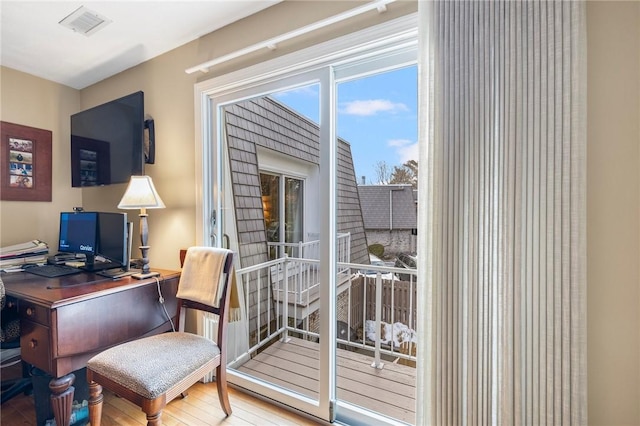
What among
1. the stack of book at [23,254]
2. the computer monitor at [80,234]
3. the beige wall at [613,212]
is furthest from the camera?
the stack of book at [23,254]

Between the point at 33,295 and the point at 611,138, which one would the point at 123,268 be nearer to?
the point at 33,295

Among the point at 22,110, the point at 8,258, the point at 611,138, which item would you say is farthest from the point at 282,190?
the point at 22,110

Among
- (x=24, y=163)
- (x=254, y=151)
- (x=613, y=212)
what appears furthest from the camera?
(x=24, y=163)

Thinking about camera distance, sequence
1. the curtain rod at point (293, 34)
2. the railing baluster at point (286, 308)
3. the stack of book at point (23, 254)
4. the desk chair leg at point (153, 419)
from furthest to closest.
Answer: the railing baluster at point (286, 308) → the stack of book at point (23, 254) → the curtain rod at point (293, 34) → the desk chair leg at point (153, 419)

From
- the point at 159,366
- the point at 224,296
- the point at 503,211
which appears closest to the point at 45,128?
the point at 224,296

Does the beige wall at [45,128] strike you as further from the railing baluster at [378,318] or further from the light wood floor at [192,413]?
the railing baluster at [378,318]

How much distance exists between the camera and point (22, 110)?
2506mm

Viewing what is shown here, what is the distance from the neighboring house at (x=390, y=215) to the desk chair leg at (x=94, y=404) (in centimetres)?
171

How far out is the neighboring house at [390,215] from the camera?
1763mm

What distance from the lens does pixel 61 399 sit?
4.75ft

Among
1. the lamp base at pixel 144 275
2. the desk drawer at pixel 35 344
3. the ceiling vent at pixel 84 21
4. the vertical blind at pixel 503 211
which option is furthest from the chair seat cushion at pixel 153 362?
the ceiling vent at pixel 84 21

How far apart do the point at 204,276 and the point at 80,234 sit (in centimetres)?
117

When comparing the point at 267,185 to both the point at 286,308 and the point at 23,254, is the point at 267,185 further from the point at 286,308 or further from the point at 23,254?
the point at 23,254

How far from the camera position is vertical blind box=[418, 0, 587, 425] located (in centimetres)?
101
